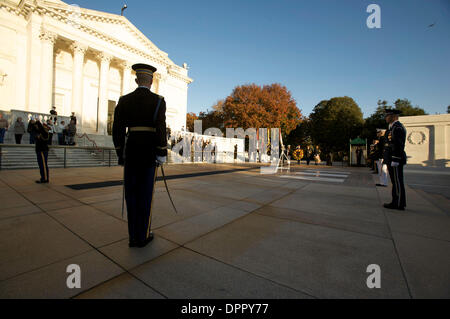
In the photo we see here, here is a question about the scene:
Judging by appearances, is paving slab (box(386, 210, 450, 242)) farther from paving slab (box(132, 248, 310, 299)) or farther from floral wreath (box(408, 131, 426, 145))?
floral wreath (box(408, 131, 426, 145))

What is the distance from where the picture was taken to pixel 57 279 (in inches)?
64.3

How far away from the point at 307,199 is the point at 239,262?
11.2 feet

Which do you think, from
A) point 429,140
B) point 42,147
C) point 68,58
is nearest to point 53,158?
point 42,147

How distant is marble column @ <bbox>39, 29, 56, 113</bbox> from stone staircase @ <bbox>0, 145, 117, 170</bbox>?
772 cm

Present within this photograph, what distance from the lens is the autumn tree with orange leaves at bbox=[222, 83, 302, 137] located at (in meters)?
29.2

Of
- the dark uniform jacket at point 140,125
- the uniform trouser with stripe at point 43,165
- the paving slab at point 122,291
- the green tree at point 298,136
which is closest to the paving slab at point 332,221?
the dark uniform jacket at point 140,125

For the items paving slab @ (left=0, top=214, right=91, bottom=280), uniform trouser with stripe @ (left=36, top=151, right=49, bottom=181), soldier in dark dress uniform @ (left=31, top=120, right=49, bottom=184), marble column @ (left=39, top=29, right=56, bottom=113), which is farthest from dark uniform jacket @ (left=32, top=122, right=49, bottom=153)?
marble column @ (left=39, top=29, right=56, bottom=113)

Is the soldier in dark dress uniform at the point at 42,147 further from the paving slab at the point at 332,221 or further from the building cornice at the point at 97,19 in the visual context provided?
the building cornice at the point at 97,19

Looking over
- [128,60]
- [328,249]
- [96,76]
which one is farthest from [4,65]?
[328,249]

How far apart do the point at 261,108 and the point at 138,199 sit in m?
28.7

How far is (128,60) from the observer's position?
75.9 feet
